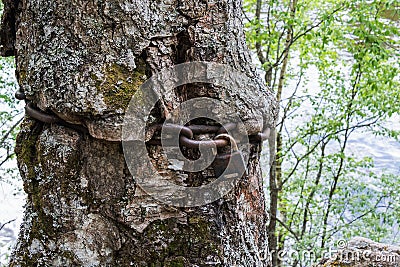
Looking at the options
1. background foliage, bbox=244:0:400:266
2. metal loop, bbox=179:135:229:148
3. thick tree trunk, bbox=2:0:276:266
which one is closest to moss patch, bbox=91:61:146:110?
thick tree trunk, bbox=2:0:276:266

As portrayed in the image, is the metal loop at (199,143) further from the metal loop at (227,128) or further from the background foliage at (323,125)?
the background foliage at (323,125)

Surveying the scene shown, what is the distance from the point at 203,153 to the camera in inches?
34.7

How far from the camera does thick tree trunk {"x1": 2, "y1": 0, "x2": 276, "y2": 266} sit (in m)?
0.82

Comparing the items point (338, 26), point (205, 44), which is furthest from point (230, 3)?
point (338, 26)

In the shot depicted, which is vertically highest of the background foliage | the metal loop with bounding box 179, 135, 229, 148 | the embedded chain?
the background foliage

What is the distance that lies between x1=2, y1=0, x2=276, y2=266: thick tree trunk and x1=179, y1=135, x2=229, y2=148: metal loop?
0.07m

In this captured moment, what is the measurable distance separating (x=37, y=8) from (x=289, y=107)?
418 cm

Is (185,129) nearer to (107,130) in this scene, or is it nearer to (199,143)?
(199,143)

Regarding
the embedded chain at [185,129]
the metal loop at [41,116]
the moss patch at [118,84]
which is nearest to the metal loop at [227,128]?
the embedded chain at [185,129]

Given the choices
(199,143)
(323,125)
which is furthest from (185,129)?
(323,125)

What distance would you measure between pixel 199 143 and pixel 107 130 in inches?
7.0

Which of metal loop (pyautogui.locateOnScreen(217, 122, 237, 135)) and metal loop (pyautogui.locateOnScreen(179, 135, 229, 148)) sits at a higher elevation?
metal loop (pyautogui.locateOnScreen(217, 122, 237, 135))

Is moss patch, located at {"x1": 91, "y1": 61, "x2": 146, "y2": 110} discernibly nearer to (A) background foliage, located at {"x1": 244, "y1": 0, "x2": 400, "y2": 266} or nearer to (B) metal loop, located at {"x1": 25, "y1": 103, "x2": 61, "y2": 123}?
(B) metal loop, located at {"x1": 25, "y1": 103, "x2": 61, "y2": 123}

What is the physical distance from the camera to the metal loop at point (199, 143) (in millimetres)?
801
